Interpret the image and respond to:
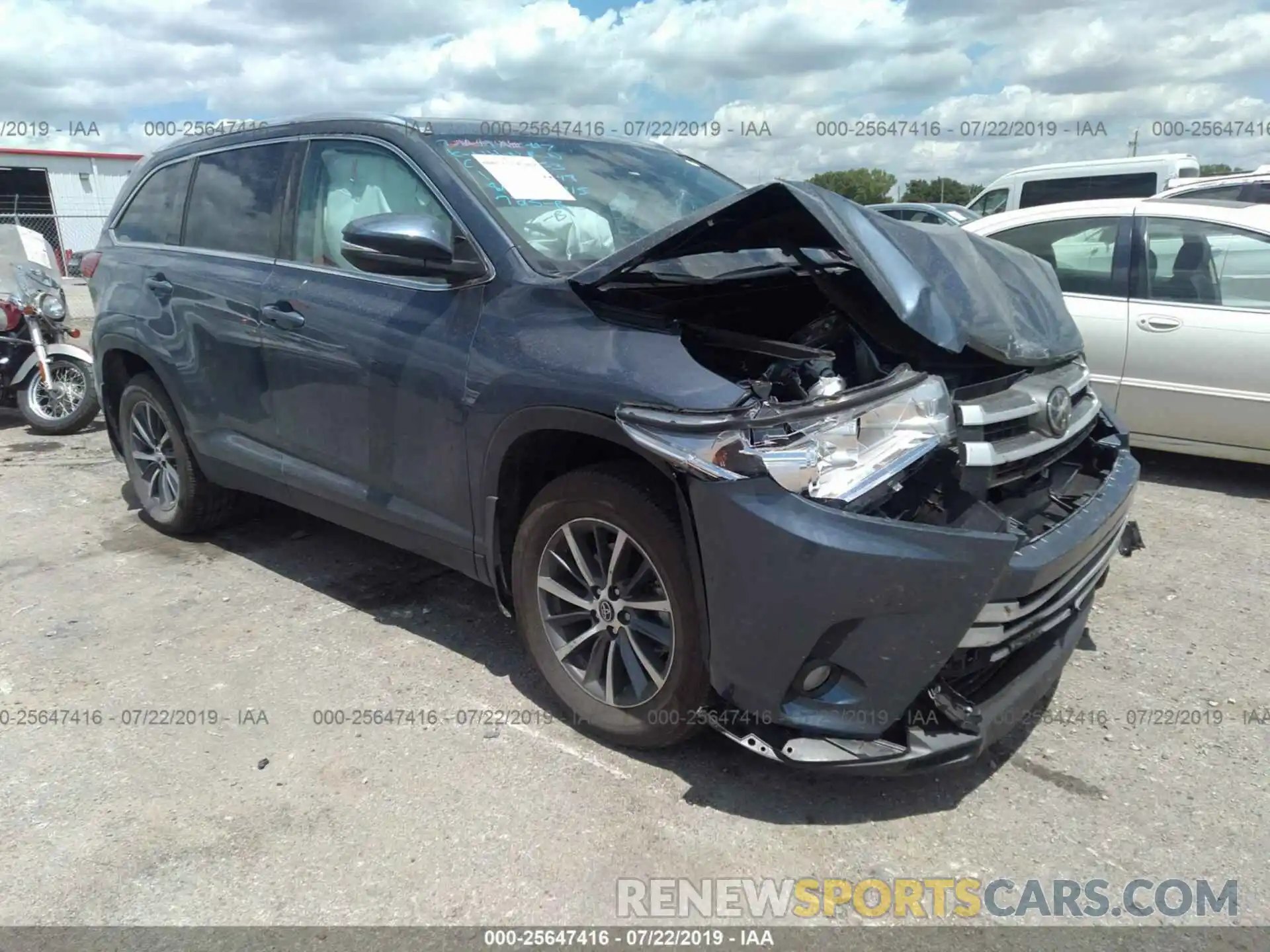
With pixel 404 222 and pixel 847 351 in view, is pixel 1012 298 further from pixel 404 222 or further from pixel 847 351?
pixel 404 222

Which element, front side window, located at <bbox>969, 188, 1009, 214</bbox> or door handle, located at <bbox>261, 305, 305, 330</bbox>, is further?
front side window, located at <bbox>969, 188, 1009, 214</bbox>

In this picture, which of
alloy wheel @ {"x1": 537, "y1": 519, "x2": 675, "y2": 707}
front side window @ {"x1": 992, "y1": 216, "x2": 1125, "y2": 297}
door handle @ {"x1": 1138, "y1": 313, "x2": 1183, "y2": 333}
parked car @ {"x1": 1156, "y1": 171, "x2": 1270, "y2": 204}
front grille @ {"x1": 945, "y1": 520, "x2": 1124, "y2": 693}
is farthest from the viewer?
parked car @ {"x1": 1156, "y1": 171, "x2": 1270, "y2": 204}

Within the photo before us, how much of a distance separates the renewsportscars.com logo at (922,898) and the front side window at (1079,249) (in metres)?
4.11

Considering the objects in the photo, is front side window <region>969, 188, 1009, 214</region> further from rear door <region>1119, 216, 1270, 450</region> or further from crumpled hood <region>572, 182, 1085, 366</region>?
crumpled hood <region>572, 182, 1085, 366</region>

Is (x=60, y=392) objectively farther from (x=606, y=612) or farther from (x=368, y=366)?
(x=606, y=612)

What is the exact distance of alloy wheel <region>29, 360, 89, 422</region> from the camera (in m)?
7.68

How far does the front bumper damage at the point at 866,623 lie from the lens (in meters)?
2.31

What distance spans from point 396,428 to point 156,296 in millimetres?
1934

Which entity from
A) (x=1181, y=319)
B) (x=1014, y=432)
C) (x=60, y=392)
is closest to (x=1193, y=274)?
(x=1181, y=319)

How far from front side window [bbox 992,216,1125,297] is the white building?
27411mm

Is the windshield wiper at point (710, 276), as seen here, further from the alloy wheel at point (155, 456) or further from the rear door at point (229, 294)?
the alloy wheel at point (155, 456)

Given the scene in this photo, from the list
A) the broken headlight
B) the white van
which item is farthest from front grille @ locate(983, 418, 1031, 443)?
the white van

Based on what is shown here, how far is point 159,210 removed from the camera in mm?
4832

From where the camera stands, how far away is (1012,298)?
3.19 m
